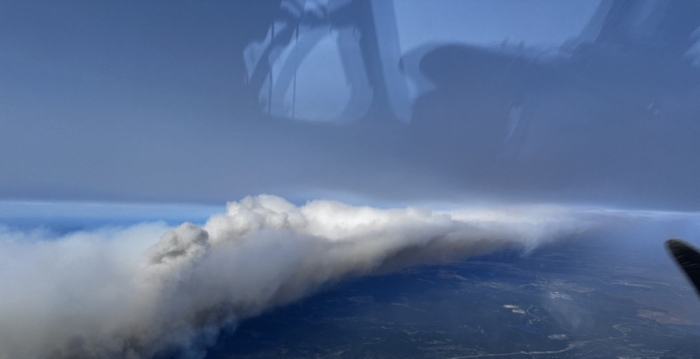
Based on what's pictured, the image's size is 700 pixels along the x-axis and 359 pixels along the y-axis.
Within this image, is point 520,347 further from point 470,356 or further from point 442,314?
point 442,314

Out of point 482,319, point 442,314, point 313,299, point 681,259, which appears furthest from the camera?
point 313,299

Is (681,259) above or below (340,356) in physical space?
above

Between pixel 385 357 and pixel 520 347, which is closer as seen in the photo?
pixel 385 357

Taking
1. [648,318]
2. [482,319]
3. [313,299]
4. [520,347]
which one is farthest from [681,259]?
[648,318]

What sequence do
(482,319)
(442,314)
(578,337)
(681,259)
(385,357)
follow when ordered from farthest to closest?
(442,314)
(482,319)
(578,337)
(385,357)
(681,259)

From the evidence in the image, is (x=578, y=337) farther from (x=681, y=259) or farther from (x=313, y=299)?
(x=681, y=259)

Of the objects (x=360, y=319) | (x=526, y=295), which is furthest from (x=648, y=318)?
(x=360, y=319)
